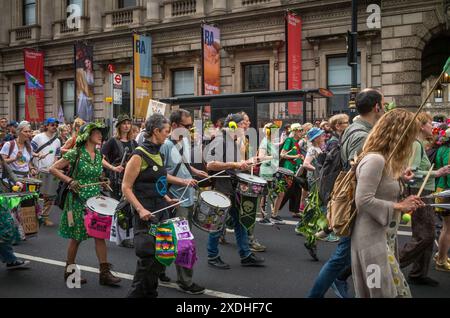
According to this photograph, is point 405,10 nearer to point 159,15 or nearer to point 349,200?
point 159,15

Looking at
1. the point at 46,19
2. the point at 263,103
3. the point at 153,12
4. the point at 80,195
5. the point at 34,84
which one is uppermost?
the point at 46,19

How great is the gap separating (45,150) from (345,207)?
26.2ft

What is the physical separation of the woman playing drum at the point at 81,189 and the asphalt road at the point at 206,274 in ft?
1.12

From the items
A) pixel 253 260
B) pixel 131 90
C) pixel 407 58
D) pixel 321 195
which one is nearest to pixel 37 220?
pixel 253 260

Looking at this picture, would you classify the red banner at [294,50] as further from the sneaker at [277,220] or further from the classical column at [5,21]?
the classical column at [5,21]

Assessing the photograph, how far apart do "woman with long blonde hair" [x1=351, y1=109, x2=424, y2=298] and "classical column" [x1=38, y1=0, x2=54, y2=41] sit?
1091 inches

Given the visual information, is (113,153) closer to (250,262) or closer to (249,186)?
(249,186)

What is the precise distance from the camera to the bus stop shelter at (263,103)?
1570cm

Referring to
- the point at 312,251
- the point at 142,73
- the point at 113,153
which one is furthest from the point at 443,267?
the point at 142,73

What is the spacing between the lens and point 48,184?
991 centimetres

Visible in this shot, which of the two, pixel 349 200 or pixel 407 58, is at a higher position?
pixel 407 58

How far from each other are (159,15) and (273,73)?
6.80 meters

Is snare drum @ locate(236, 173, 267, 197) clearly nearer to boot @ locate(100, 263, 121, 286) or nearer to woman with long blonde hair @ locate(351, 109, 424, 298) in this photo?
boot @ locate(100, 263, 121, 286)

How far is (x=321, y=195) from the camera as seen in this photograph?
6238mm
